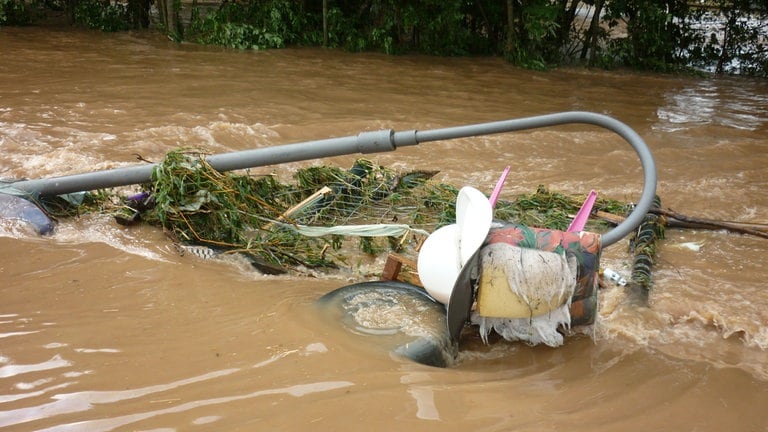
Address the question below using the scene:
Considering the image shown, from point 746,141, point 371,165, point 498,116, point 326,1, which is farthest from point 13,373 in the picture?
point 326,1

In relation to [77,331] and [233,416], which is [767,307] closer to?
[233,416]

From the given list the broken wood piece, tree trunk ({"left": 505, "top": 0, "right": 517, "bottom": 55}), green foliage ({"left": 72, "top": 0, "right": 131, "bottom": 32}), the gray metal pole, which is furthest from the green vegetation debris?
green foliage ({"left": 72, "top": 0, "right": 131, "bottom": 32})

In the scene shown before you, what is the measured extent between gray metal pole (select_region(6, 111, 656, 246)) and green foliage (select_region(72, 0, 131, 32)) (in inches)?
456

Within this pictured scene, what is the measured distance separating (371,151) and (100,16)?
13.4 metres

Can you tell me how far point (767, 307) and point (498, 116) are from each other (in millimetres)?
5416

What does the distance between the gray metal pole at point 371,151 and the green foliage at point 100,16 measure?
1159 centimetres

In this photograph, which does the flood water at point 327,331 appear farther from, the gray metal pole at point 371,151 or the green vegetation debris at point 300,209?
the gray metal pole at point 371,151

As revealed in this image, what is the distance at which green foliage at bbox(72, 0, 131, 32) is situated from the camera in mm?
14422

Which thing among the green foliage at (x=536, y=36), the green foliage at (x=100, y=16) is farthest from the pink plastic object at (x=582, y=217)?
the green foliage at (x=100, y=16)

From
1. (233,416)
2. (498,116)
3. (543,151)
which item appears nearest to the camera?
(233,416)

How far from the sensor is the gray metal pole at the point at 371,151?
2.97m

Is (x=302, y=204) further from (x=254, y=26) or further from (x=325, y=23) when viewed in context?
(x=254, y=26)

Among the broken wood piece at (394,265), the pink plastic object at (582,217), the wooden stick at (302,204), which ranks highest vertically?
the pink plastic object at (582,217)

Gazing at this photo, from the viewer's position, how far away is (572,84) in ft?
36.2
